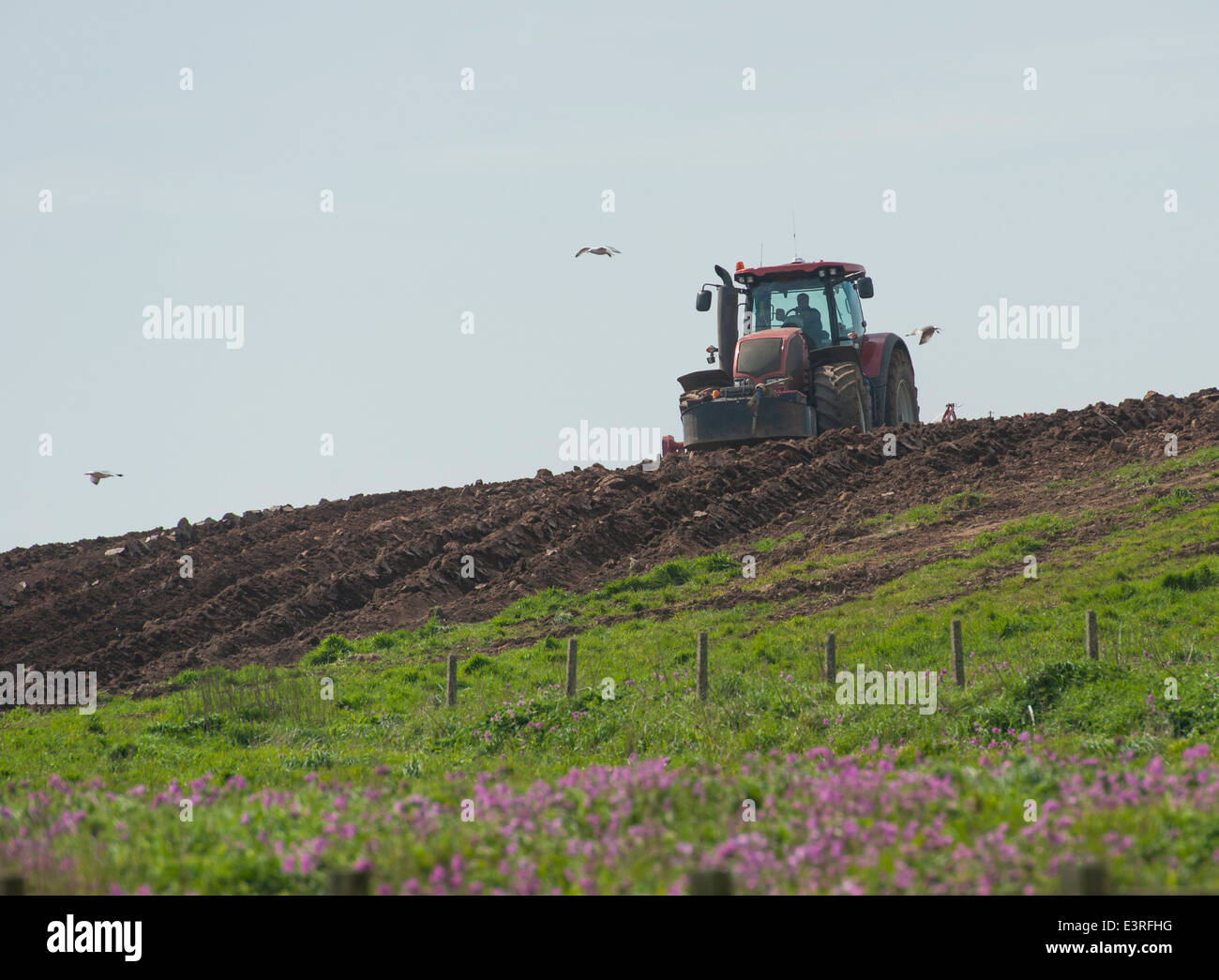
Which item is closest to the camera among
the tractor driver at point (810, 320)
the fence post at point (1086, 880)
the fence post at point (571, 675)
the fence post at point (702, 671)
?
the fence post at point (1086, 880)

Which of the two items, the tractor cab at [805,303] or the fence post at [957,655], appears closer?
the fence post at [957,655]

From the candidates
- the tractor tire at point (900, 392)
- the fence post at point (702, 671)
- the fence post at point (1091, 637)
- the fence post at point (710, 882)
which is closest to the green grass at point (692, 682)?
the fence post at point (702, 671)

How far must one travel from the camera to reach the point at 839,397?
27.2m

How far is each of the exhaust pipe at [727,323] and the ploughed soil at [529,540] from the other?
6.29 ft

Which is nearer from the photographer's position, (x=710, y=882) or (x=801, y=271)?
(x=710, y=882)

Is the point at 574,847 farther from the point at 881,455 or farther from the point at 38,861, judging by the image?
the point at 881,455

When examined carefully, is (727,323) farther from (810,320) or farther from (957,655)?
(957,655)

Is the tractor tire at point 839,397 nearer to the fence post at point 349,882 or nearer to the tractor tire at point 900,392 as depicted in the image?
the tractor tire at point 900,392

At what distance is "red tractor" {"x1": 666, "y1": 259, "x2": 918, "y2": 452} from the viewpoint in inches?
1041

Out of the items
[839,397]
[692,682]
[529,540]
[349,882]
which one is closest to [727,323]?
[839,397]

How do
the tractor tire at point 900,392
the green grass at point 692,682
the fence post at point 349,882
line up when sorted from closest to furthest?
1. the fence post at point 349,882
2. the green grass at point 692,682
3. the tractor tire at point 900,392

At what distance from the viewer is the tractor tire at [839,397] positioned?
26.9m

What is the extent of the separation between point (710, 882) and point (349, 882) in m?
1.57


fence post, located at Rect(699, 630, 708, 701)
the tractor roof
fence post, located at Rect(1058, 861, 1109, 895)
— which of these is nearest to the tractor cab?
the tractor roof
